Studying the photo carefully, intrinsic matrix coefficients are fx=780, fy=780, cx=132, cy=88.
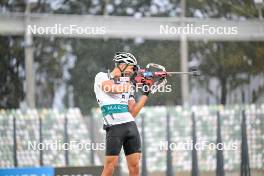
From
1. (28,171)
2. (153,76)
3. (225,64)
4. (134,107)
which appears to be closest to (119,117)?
(134,107)

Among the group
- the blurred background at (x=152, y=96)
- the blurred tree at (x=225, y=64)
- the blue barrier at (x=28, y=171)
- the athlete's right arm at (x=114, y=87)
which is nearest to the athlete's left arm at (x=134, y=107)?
the athlete's right arm at (x=114, y=87)

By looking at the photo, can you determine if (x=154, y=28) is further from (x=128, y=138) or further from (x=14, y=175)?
(x=14, y=175)

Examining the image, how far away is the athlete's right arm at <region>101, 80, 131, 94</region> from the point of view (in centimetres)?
659

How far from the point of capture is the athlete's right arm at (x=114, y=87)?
6.59 metres

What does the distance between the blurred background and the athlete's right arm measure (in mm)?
381

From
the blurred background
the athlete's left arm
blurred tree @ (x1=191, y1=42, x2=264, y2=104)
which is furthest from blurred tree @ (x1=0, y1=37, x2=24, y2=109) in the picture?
blurred tree @ (x1=191, y1=42, x2=264, y2=104)

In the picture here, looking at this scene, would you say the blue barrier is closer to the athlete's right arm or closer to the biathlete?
the biathlete

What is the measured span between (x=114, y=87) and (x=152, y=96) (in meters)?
0.55

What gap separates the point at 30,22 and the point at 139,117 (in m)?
1.30

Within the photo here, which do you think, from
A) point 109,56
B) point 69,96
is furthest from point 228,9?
point 69,96

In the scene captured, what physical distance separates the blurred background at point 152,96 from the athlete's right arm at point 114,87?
38cm

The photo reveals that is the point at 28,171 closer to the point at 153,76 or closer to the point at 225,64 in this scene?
the point at 153,76

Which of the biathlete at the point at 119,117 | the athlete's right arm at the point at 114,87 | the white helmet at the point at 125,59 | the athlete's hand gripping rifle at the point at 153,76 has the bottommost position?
the biathlete at the point at 119,117

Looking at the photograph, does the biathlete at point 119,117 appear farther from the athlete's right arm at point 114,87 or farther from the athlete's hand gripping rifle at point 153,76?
the athlete's hand gripping rifle at point 153,76
